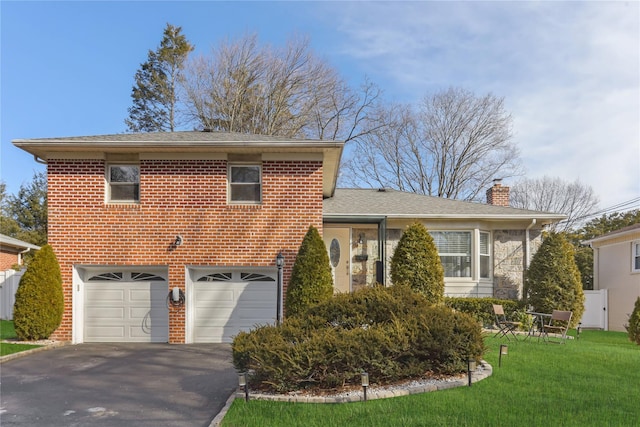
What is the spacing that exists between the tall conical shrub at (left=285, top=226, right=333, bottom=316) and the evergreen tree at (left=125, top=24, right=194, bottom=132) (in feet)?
79.6

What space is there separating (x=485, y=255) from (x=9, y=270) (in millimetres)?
17496

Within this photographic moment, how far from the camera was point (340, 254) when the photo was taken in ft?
57.5

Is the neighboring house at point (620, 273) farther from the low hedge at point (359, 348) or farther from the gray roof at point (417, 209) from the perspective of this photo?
the low hedge at point (359, 348)

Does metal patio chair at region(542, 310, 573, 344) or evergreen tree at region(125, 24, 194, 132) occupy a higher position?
evergreen tree at region(125, 24, 194, 132)

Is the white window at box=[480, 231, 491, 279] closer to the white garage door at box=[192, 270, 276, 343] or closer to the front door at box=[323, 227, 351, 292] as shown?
the front door at box=[323, 227, 351, 292]

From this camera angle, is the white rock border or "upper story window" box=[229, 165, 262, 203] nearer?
the white rock border

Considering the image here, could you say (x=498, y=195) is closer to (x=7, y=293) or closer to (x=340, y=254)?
Result: (x=340, y=254)

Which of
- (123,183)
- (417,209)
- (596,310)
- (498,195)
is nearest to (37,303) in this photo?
(123,183)

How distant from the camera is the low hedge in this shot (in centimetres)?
753

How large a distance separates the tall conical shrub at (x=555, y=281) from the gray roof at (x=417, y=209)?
123 cm

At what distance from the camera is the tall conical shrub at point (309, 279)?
12562 millimetres

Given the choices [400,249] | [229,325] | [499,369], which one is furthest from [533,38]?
[229,325]

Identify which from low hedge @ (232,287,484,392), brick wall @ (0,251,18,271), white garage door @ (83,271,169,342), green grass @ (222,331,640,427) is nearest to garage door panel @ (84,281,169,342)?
white garage door @ (83,271,169,342)

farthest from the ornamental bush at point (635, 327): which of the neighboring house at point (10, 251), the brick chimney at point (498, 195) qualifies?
the neighboring house at point (10, 251)
